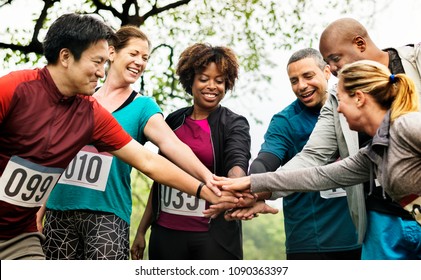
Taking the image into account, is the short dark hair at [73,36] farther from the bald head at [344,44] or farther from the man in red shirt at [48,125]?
the bald head at [344,44]

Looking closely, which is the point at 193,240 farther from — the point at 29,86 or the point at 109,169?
the point at 29,86

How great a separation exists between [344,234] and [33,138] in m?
2.13

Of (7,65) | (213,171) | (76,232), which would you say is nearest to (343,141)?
(213,171)

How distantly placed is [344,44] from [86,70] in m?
1.64

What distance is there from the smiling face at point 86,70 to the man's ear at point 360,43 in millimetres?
1582

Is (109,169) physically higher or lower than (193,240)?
higher

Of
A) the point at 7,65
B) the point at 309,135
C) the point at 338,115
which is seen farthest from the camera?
the point at 7,65

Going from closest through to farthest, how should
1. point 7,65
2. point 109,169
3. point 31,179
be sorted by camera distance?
point 31,179 < point 109,169 < point 7,65

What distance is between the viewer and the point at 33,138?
3502 mm

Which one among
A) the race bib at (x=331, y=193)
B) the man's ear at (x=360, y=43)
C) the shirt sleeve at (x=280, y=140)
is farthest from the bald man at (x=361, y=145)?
the shirt sleeve at (x=280, y=140)

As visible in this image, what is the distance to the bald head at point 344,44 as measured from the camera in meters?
4.05

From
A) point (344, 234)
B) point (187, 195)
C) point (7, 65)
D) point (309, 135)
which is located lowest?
point (344, 234)

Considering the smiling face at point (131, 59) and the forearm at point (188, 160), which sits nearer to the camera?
the forearm at point (188, 160)

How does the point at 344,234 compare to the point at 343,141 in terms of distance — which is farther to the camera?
the point at 344,234
